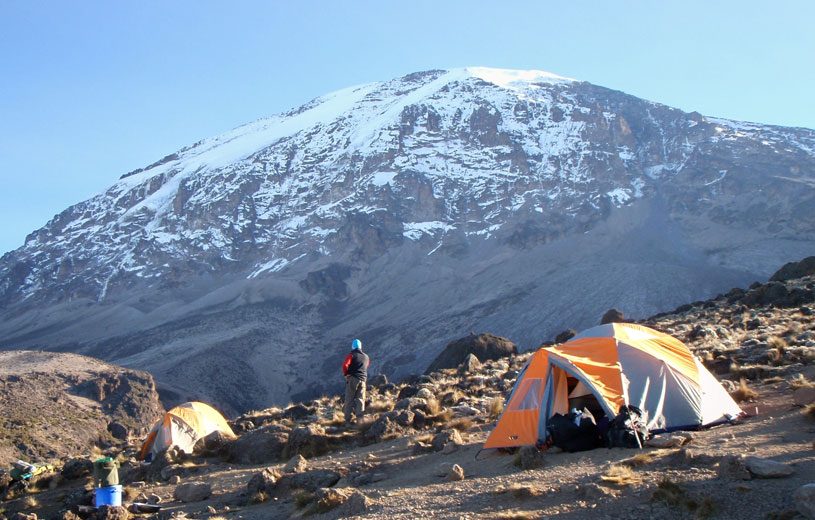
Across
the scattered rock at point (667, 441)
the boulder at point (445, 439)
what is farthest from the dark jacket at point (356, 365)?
the scattered rock at point (667, 441)

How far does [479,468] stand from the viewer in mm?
7965

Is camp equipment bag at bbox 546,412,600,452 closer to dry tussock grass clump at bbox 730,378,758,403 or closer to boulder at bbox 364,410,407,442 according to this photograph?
dry tussock grass clump at bbox 730,378,758,403

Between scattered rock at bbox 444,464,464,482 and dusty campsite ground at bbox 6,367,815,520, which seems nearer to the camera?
dusty campsite ground at bbox 6,367,815,520

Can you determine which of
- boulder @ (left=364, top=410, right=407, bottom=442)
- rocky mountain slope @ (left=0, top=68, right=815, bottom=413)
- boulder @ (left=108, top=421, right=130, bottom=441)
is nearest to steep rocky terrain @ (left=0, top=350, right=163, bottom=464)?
boulder @ (left=108, top=421, right=130, bottom=441)

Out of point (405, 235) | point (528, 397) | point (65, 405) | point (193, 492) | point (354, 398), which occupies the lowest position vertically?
point (65, 405)

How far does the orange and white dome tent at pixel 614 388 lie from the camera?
850cm

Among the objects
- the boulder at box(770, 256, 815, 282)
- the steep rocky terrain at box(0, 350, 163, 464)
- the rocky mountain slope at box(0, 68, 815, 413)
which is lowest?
the steep rocky terrain at box(0, 350, 163, 464)

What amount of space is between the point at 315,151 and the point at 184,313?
62883 millimetres

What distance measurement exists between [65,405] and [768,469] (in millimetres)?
36891

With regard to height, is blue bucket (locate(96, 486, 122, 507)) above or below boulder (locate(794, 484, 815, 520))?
below

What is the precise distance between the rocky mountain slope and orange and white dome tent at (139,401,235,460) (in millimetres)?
40390

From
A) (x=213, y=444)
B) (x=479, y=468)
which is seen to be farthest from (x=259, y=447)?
(x=479, y=468)

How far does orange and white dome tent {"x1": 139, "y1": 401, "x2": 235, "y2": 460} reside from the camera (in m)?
12.7

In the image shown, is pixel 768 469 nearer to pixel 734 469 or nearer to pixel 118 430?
pixel 734 469
